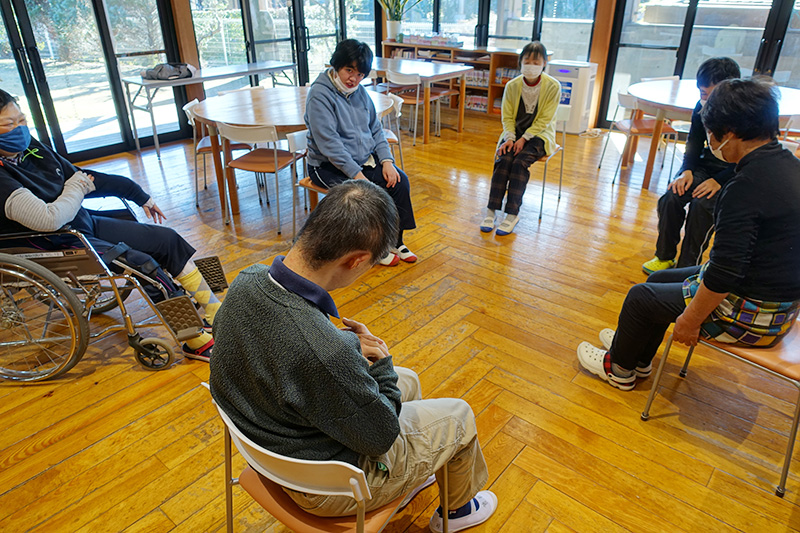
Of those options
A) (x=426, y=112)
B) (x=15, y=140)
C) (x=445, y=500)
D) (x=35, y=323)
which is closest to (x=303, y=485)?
(x=445, y=500)

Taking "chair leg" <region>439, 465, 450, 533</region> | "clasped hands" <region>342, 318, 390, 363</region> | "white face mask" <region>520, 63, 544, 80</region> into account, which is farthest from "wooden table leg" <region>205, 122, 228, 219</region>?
"chair leg" <region>439, 465, 450, 533</region>

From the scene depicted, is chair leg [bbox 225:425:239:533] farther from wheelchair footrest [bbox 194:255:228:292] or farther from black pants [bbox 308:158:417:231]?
black pants [bbox 308:158:417:231]

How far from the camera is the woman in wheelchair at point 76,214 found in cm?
203

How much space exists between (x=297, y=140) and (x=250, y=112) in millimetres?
651

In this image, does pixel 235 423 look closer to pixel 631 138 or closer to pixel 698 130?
pixel 698 130

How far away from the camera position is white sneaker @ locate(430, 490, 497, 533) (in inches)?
64.4

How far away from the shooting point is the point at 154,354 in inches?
92.0

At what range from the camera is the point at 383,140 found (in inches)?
131

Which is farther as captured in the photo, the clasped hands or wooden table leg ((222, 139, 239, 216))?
wooden table leg ((222, 139, 239, 216))

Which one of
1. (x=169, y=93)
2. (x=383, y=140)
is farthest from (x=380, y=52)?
(x=383, y=140)

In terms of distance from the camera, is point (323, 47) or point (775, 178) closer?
point (775, 178)

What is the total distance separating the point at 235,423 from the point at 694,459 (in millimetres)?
1655

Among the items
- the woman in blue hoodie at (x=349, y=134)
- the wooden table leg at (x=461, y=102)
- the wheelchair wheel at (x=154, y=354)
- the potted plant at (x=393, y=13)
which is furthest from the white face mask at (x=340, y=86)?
the potted plant at (x=393, y=13)

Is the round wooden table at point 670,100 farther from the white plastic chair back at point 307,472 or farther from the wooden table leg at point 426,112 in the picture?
the white plastic chair back at point 307,472
